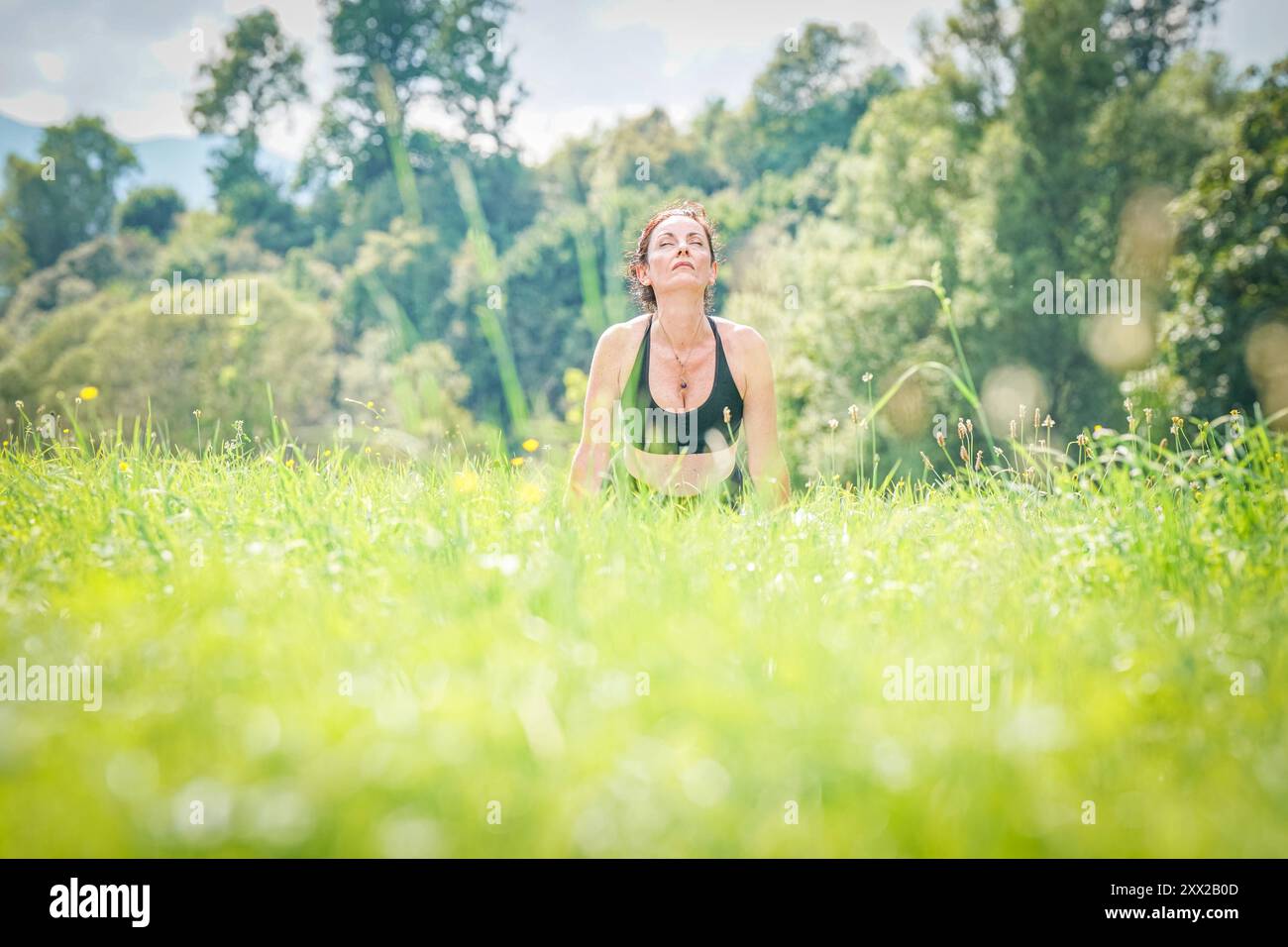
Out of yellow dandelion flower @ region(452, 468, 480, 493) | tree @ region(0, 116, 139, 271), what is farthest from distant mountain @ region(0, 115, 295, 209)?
yellow dandelion flower @ region(452, 468, 480, 493)

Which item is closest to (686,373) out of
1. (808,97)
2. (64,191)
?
(808,97)

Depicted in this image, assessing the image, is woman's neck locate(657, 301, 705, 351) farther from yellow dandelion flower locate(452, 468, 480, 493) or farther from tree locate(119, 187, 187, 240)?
tree locate(119, 187, 187, 240)

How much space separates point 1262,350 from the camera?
14.9 m

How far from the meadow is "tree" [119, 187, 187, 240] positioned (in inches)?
2828

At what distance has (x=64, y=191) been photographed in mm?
56188

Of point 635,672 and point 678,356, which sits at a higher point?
point 678,356

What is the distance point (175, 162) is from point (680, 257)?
251ft

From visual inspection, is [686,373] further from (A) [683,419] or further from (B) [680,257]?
(B) [680,257]

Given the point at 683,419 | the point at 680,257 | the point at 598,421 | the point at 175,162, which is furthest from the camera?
the point at 175,162

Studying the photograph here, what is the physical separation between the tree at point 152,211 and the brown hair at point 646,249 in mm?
69558

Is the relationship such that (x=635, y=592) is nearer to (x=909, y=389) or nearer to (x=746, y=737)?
(x=746, y=737)

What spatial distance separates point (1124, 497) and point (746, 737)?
218 cm

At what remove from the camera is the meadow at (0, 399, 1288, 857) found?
167cm
